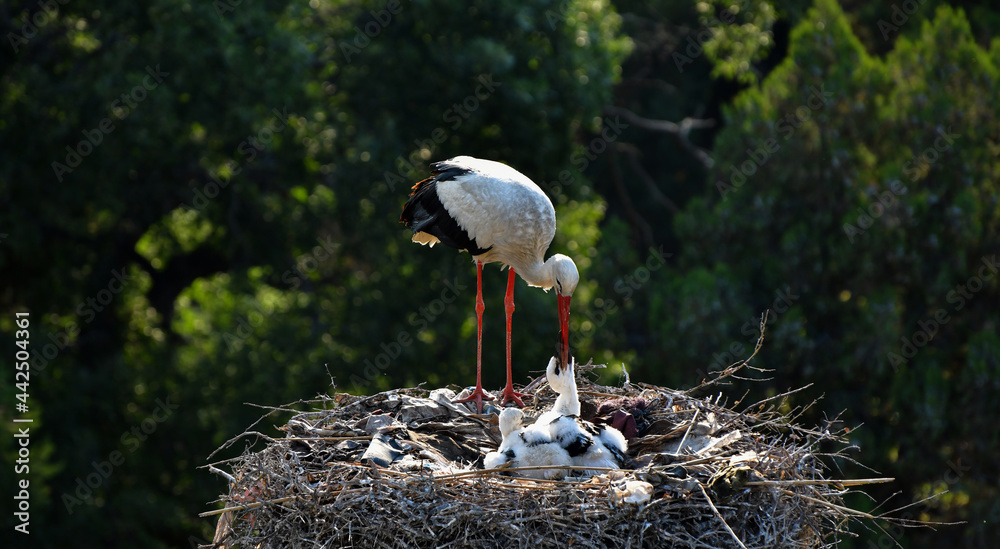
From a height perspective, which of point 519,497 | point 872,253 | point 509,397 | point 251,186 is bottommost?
point 872,253

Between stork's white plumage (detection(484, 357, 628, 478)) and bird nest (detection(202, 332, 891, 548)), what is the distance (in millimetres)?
98

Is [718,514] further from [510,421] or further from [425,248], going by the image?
[425,248]

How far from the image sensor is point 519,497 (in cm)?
497

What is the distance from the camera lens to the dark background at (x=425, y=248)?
11.7 metres

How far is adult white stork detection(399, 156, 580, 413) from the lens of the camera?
6699mm

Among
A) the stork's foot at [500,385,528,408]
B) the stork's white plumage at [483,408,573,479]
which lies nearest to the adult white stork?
the stork's foot at [500,385,528,408]

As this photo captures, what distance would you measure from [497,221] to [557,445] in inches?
68.9

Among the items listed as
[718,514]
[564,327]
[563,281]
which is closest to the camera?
[718,514]

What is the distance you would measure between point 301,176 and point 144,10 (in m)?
2.74

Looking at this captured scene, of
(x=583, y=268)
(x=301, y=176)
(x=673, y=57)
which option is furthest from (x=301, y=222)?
(x=673, y=57)

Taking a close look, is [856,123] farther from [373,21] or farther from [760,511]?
[760,511]

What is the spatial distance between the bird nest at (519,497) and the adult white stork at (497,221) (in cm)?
113

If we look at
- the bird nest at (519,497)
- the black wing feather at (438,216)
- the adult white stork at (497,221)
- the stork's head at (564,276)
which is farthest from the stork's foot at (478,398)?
the black wing feather at (438,216)

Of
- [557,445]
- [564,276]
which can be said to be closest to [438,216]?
[564,276]
